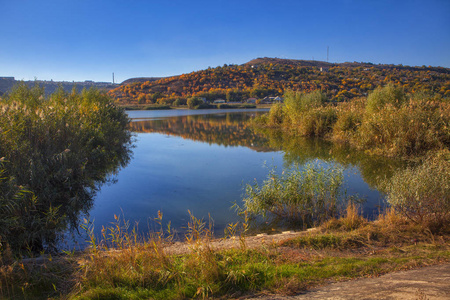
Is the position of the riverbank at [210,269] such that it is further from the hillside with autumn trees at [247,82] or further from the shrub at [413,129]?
the hillside with autumn trees at [247,82]

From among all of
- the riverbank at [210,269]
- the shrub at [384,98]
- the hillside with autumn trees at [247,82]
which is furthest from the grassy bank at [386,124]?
the hillside with autumn trees at [247,82]

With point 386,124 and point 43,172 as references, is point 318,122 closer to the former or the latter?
point 386,124

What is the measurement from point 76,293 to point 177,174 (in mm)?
8682

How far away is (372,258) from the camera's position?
4.13 meters

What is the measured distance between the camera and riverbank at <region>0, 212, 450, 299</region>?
11.0 feet

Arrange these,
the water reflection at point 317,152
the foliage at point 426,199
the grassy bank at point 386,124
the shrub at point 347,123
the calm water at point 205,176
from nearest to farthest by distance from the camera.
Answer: the foliage at point 426,199
the calm water at point 205,176
the water reflection at point 317,152
the grassy bank at point 386,124
the shrub at point 347,123

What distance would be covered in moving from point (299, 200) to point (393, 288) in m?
3.91

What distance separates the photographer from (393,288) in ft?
10.5

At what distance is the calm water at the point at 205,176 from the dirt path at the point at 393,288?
10.8 feet

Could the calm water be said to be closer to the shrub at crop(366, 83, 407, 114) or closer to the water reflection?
the water reflection

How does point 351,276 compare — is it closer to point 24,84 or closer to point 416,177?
point 416,177

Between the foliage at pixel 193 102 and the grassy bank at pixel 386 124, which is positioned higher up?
the foliage at pixel 193 102

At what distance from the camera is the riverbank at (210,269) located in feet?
11.0

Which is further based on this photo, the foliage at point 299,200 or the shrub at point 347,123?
the shrub at point 347,123
